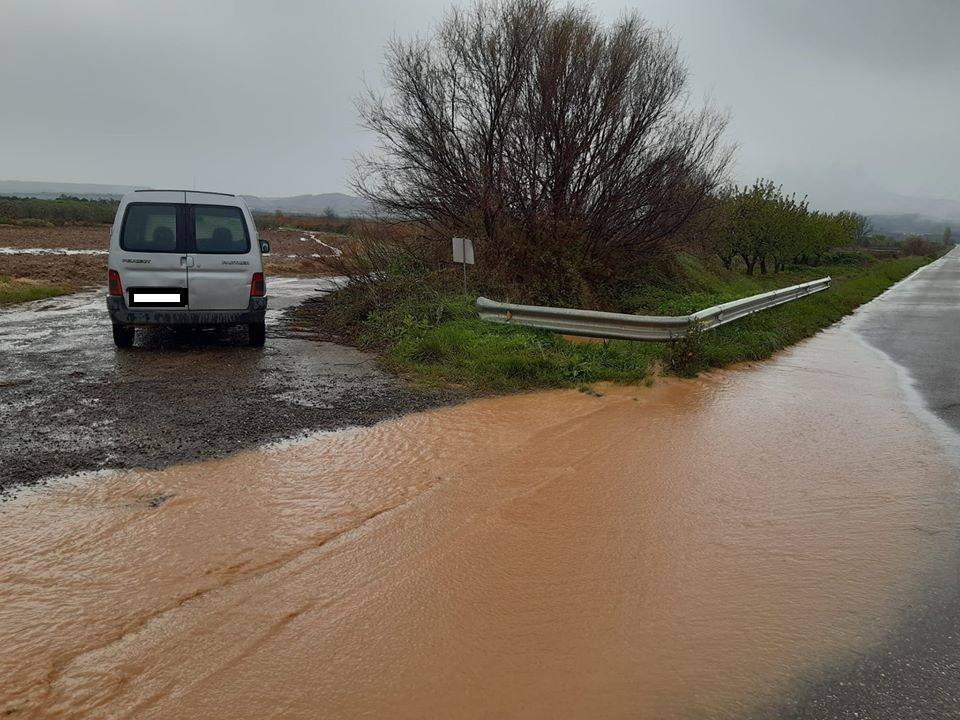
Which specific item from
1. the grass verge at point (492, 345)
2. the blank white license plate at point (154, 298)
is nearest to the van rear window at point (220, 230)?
the blank white license plate at point (154, 298)

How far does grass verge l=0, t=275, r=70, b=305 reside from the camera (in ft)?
46.7

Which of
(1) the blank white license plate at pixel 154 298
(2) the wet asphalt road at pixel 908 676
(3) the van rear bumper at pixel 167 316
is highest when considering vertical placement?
(1) the blank white license plate at pixel 154 298

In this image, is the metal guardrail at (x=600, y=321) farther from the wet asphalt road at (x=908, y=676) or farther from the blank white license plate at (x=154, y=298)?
the wet asphalt road at (x=908, y=676)

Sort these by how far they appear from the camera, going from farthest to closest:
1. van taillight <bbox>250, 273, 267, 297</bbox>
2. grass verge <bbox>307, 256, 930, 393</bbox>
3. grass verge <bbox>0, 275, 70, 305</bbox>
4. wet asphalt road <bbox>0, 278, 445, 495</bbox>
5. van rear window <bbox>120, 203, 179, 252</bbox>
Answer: grass verge <bbox>0, 275, 70, 305</bbox>
van taillight <bbox>250, 273, 267, 297</bbox>
van rear window <bbox>120, 203, 179, 252</bbox>
grass verge <bbox>307, 256, 930, 393</bbox>
wet asphalt road <bbox>0, 278, 445, 495</bbox>

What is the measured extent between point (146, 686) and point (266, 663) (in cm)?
46

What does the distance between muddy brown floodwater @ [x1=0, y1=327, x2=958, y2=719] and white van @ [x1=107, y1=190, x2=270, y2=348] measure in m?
4.04

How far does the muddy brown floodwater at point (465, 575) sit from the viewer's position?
2.85 metres

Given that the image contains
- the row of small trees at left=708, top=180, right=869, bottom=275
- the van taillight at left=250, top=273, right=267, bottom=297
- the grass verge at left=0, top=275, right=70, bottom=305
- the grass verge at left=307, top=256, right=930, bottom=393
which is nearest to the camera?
the grass verge at left=307, top=256, right=930, bottom=393

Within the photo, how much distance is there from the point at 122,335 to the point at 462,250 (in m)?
5.17

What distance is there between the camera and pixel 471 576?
373 cm

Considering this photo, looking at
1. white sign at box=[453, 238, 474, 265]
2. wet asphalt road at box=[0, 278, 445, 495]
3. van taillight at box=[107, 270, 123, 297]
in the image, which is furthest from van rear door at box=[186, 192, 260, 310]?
white sign at box=[453, 238, 474, 265]

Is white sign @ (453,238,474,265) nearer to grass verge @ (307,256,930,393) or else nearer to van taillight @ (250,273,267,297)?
grass verge @ (307,256,930,393)

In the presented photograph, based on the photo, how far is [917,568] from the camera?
3.95 metres

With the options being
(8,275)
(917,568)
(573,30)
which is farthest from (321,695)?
(8,275)
